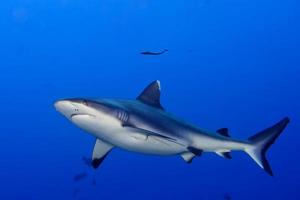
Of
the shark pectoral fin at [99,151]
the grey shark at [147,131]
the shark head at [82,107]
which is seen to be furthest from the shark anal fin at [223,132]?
the shark head at [82,107]

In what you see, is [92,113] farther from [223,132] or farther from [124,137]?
[223,132]

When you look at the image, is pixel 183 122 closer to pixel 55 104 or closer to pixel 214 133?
pixel 214 133

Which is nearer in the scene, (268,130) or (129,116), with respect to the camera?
(129,116)

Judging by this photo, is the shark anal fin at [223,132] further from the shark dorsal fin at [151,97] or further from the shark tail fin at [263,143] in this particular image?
the shark dorsal fin at [151,97]

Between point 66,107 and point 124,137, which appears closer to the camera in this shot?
point 66,107

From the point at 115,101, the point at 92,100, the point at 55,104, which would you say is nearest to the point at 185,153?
the point at 115,101

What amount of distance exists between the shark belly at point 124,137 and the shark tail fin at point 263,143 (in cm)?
108

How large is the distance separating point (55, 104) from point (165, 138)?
1457 mm

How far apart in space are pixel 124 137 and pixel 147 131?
0.29 m

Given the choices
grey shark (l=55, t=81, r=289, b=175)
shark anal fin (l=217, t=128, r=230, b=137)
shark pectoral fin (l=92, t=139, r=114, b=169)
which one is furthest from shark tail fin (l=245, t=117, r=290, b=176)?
shark pectoral fin (l=92, t=139, r=114, b=169)

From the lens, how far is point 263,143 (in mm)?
6066

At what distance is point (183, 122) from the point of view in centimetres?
572

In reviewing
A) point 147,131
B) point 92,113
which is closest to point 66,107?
point 92,113

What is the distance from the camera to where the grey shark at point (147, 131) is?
15.7 feet
